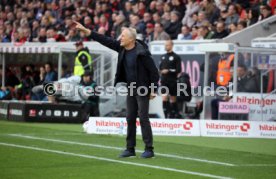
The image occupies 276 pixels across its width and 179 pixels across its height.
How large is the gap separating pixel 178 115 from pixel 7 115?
16.6ft

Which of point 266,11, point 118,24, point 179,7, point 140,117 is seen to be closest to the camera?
point 140,117

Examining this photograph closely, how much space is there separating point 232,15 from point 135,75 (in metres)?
11.1

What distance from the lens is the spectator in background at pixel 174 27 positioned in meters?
24.5

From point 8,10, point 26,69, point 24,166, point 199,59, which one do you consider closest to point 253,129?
point 199,59

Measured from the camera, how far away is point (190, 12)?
24.2 metres

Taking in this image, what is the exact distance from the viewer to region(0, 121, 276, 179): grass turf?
384 inches

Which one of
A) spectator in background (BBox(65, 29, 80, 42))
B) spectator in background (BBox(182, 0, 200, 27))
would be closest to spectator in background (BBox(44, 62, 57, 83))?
spectator in background (BBox(65, 29, 80, 42))

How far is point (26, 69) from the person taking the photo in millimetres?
29297

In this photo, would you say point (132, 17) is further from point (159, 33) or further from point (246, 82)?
point (246, 82)

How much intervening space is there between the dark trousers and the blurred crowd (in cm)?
1039

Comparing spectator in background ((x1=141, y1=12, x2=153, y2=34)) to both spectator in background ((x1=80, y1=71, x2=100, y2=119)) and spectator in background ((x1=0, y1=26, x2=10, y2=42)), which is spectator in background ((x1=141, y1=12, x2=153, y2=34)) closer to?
spectator in background ((x1=80, y1=71, x2=100, y2=119))

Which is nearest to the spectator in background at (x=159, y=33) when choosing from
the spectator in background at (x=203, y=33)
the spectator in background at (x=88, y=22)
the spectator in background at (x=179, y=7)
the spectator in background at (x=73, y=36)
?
the spectator in background at (x=179, y=7)

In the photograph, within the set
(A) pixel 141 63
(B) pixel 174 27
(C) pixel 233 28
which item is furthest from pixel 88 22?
(A) pixel 141 63

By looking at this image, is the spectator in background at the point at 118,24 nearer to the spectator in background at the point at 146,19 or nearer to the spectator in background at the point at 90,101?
the spectator in background at the point at 146,19
